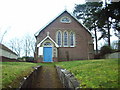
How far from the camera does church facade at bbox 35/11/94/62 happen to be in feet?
77.4

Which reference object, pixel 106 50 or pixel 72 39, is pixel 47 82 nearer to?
pixel 72 39

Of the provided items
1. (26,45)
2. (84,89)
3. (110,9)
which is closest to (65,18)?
(110,9)

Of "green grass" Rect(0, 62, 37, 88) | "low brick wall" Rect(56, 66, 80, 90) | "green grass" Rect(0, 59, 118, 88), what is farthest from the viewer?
"green grass" Rect(0, 62, 37, 88)

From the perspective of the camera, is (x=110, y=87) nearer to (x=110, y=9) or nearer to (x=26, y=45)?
(x=110, y=9)

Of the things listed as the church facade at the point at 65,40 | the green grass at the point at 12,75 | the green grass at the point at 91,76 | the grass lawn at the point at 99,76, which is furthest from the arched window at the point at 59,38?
the grass lawn at the point at 99,76

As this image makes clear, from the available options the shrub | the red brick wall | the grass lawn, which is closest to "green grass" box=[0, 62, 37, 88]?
the grass lawn

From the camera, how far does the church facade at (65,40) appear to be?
23.6 metres

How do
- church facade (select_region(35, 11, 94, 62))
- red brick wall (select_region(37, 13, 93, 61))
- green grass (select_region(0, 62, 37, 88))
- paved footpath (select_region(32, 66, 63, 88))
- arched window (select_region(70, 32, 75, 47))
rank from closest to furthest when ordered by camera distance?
green grass (select_region(0, 62, 37, 88)), paved footpath (select_region(32, 66, 63, 88)), church facade (select_region(35, 11, 94, 62)), red brick wall (select_region(37, 13, 93, 61)), arched window (select_region(70, 32, 75, 47))

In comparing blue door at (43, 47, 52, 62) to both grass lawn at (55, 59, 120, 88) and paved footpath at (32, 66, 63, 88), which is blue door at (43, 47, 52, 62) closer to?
paved footpath at (32, 66, 63, 88)

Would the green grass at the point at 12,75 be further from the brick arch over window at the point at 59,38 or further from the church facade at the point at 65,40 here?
the brick arch over window at the point at 59,38

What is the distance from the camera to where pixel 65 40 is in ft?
81.5

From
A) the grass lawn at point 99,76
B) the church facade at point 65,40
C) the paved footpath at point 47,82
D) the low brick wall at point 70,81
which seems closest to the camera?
the grass lawn at point 99,76

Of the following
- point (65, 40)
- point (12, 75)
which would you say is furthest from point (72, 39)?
point (12, 75)

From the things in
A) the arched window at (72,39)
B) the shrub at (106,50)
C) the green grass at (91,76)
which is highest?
the arched window at (72,39)
